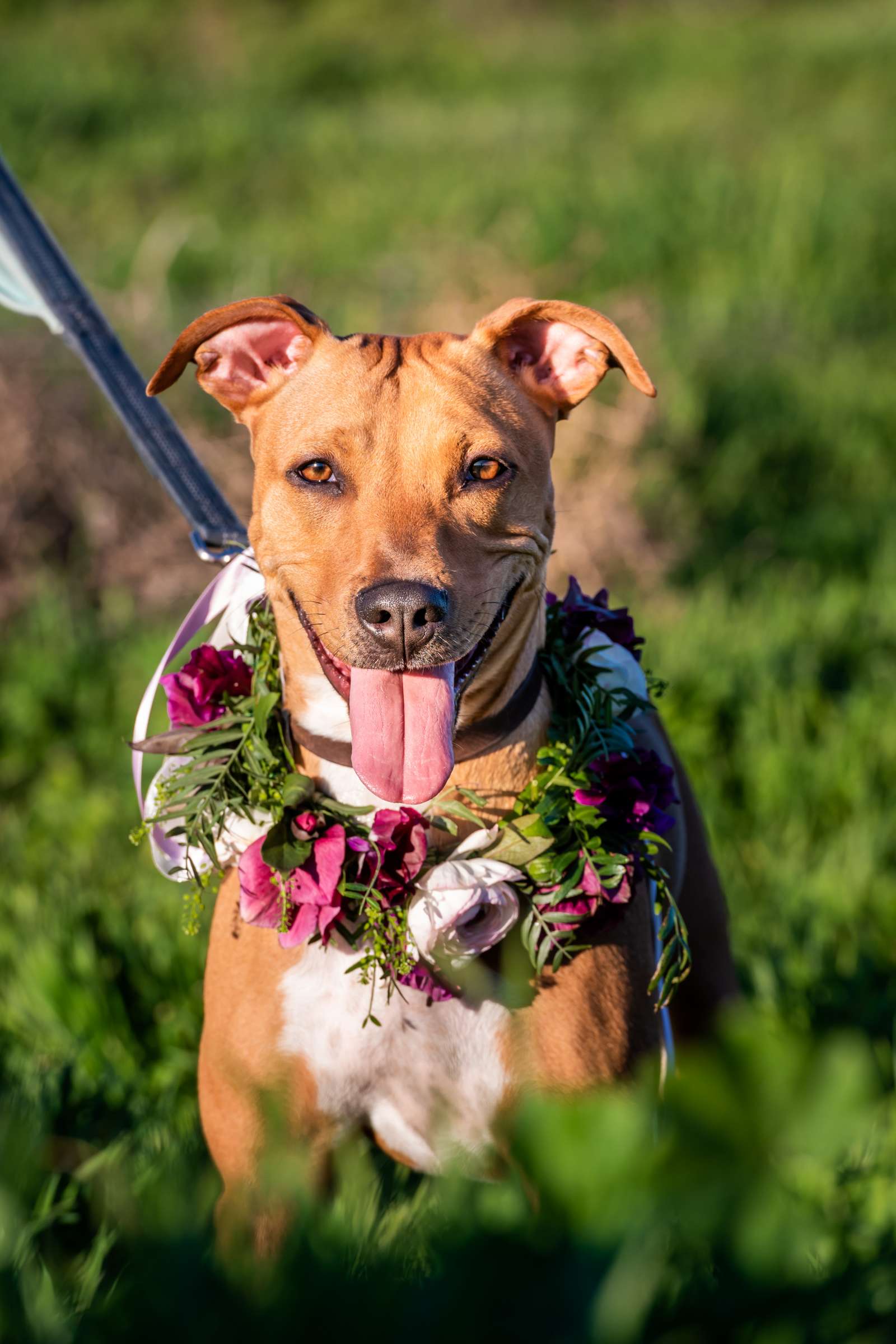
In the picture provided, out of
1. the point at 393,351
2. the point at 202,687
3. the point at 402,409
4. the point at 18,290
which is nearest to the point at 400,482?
the point at 402,409

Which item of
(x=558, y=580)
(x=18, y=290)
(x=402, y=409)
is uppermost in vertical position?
(x=18, y=290)

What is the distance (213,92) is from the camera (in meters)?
22.3

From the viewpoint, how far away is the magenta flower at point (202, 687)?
2486mm

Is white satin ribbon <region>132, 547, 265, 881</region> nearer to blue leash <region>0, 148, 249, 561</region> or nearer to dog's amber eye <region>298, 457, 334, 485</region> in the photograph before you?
blue leash <region>0, 148, 249, 561</region>

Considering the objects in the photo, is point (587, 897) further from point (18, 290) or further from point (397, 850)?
point (18, 290)

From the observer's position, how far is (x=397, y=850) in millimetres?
2281

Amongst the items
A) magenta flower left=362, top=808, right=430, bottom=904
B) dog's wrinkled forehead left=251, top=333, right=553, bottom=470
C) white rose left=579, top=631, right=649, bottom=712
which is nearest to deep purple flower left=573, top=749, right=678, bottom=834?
white rose left=579, top=631, right=649, bottom=712

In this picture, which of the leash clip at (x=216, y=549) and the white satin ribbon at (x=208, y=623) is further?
the leash clip at (x=216, y=549)

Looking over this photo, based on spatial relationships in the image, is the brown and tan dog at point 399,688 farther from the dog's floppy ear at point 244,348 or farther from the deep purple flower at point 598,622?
the deep purple flower at point 598,622

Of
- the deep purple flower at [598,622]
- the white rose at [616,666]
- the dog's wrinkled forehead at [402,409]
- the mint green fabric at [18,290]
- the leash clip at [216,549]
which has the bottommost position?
the white rose at [616,666]

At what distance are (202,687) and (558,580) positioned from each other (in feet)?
13.4

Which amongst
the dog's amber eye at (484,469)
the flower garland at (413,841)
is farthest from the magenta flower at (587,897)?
the dog's amber eye at (484,469)

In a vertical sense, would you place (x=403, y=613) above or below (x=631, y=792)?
above

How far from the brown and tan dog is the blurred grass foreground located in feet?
0.81
